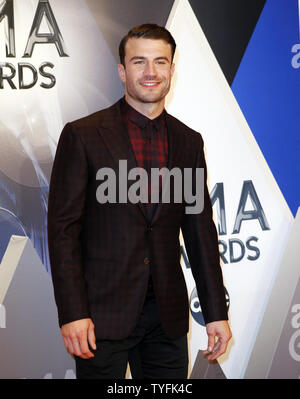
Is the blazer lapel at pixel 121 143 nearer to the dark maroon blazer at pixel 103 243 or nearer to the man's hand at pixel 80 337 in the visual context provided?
the dark maroon blazer at pixel 103 243

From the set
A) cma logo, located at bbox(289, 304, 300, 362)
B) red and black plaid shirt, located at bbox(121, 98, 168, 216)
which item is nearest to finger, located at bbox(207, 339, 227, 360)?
red and black plaid shirt, located at bbox(121, 98, 168, 216)

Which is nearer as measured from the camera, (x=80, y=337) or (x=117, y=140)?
(x=80, y=337)

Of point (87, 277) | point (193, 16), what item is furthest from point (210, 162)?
point (87, 277)

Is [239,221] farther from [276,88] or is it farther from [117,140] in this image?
[117,140]

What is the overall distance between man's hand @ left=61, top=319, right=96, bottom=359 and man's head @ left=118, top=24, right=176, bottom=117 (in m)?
0.85

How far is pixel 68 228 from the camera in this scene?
1642 mm

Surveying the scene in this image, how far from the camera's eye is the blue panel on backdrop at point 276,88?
266cm

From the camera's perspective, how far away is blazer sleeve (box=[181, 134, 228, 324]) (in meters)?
1.89

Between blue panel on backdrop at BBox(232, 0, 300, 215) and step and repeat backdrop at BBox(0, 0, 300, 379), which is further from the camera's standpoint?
blue panel on backdrop at BBox(232, 0, 300, 215)

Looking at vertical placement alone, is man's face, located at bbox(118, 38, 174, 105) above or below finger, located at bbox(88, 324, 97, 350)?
above

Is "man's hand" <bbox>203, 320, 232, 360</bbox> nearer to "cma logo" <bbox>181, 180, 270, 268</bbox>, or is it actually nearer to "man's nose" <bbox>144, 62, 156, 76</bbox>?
"cma logo" <bbox>181, 180, 270, 268</bbox>

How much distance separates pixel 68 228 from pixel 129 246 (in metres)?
0.23

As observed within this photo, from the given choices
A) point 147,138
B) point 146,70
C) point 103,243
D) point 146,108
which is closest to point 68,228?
point 103,243
